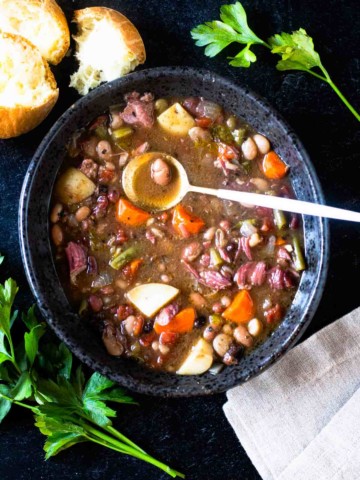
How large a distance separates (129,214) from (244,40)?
1.14 m

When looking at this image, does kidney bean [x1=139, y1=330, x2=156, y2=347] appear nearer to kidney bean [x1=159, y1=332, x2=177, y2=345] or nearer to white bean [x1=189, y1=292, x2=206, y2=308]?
kidney bean [x1=159, y1=332, x2=177, y2=345]

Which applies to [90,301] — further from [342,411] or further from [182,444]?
[342,411]

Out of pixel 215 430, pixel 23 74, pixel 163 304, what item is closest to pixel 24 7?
pixel 23 74

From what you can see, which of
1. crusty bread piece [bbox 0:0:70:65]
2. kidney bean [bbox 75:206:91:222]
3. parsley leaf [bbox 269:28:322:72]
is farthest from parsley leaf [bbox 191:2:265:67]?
kidney bean [bbox 75:206:91:222]

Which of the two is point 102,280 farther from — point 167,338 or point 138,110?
point 138,110

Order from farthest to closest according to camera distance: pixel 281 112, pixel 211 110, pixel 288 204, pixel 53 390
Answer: pixel 281 112, pixel 211 110, pixel 53 390, pixel 288 204

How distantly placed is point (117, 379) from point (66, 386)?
33cm

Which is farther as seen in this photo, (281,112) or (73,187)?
(281,112)

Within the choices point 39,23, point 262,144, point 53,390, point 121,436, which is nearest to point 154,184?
point 262,144

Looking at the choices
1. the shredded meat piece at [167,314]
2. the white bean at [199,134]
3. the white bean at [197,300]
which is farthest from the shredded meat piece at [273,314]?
the white bean at [199,134]

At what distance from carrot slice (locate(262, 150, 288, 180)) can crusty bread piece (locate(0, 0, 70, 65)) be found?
1.30m

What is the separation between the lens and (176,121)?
3988 millimetres

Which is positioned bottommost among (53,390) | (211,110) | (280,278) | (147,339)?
(53,390)

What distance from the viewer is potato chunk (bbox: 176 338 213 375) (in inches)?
155
